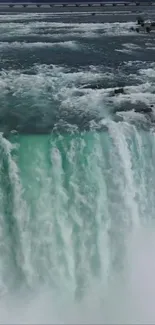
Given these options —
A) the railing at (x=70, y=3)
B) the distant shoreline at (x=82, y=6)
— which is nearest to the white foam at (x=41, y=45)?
the distant shoreline at (x=82, y=6)

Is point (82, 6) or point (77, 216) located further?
point (82, 6)

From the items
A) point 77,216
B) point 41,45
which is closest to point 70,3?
point 41,45

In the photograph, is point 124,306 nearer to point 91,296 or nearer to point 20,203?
point 91,296

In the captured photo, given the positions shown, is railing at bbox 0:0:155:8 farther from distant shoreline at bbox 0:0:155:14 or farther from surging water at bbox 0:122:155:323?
surging water at bbox 0:122:155:323

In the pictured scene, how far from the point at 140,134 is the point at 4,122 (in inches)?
225

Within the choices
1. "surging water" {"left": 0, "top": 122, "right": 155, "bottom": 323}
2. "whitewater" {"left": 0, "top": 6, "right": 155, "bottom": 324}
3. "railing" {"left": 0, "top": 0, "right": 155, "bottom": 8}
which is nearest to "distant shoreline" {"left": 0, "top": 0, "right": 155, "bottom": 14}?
"railing" {"left": 0, "top": 0, "right": 155, "bottom": 8}

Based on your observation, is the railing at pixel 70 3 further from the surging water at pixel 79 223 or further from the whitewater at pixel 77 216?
the surging water at pixel 79 223

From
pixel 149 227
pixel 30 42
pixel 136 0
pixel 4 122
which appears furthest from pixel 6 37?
pixel 136 0

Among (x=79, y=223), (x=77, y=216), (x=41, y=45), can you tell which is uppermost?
(x=41, y=45)

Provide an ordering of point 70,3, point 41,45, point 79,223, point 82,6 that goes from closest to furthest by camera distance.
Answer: point 79,223 → point 41,45 → point 82,6 → point 70,3

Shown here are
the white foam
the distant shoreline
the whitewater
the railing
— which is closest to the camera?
the whitewater

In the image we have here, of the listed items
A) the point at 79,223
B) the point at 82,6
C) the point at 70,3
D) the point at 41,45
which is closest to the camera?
the point at 79,223

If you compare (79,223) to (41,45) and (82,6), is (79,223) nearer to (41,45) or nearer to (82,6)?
(41,45)

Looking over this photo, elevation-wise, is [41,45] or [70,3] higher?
[70,3]
